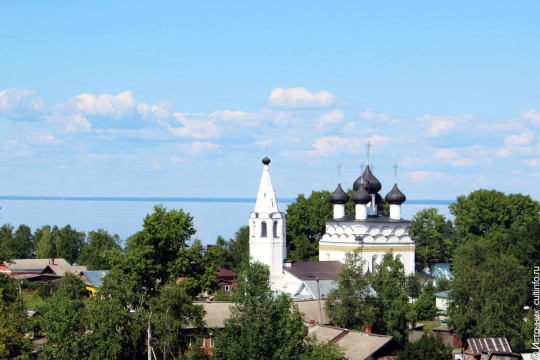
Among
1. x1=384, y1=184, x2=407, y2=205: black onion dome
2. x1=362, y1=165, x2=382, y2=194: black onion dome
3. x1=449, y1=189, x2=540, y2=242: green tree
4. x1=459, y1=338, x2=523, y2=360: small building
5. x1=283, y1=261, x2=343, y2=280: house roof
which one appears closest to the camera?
x1=459, y1=338, x2=523, y2=360: small building

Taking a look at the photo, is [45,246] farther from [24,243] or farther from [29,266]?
[29,266]

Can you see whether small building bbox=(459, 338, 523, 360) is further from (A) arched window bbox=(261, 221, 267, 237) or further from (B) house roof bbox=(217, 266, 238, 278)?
(B) house roof bbox=(217, 266, 238, 278)

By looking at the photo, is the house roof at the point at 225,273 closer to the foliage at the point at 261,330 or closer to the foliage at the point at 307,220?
the foliage at the point at 307,220

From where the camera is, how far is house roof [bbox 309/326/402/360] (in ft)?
87.1

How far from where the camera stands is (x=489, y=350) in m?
28.8

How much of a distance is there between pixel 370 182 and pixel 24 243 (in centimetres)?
3818

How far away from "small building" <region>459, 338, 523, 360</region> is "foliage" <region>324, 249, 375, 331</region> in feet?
13.4

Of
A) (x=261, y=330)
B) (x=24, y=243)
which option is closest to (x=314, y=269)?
(x=261, y=330)

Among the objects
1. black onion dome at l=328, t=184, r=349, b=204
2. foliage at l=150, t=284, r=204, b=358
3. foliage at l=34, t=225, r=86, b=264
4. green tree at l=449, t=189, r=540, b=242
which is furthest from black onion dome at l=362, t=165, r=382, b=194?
foliage at l=34, t=225, r=86, b=264

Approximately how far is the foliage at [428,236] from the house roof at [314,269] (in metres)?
15.0

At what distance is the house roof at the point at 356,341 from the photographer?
26562 mm

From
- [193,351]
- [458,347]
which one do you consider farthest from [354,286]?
[193,351]

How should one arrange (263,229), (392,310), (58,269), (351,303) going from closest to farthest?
(351,303) < (392,310) < (263,229) < (58,269)

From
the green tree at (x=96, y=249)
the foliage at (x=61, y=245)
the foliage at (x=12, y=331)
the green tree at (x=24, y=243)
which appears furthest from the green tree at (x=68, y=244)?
the foliage at (x=12, y=331)
